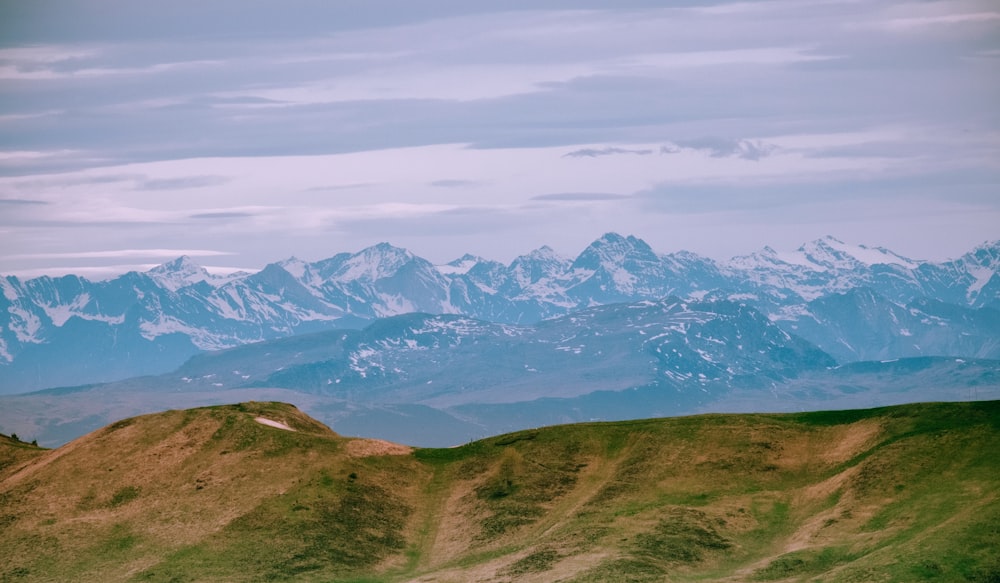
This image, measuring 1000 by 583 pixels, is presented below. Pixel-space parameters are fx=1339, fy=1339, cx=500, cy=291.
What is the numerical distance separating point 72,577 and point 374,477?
45.0 meters

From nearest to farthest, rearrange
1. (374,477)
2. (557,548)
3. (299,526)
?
(557,548), (299,526), (374,477)

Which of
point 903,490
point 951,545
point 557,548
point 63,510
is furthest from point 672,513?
point 63,510

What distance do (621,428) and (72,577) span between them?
8028cm

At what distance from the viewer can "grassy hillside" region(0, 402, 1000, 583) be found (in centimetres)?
14938

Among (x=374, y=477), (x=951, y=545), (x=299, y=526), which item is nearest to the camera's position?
(x=951, y=545)

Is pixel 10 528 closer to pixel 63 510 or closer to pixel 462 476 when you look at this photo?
pixel 63 510

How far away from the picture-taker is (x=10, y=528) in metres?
177

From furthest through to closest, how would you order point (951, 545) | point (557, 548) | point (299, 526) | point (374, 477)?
point (374, 477) → point (299, 526) → point (557, 548) → point (951, 545)

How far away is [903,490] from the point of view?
522 ft

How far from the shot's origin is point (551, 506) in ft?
584

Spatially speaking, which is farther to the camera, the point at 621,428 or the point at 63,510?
the point at 621,428

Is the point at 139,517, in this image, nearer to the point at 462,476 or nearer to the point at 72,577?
the point at 72,577

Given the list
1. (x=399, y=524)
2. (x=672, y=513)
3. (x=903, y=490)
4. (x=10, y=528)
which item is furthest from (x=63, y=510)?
(x=903, y=490)

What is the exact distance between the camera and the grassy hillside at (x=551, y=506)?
149375mm
